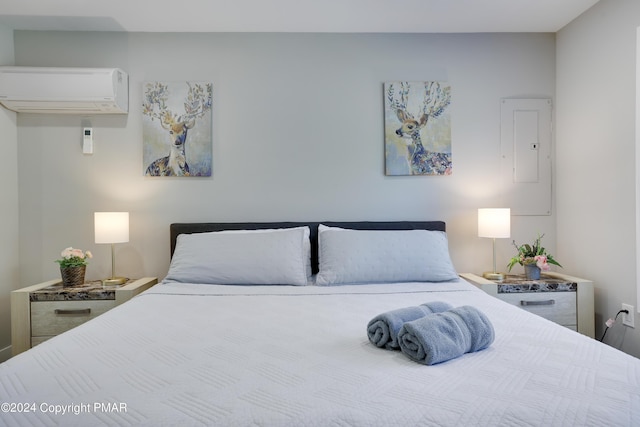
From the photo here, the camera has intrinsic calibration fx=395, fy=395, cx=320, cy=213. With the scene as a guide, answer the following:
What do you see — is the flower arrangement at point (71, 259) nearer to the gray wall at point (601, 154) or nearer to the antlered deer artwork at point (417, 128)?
the antlered deer artwork at point (417, 128)

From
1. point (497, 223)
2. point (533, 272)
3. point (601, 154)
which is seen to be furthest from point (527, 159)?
point (533, 272)

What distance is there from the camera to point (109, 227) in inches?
106

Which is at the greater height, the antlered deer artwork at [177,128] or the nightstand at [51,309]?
the antlered deer artwork at [177,128]

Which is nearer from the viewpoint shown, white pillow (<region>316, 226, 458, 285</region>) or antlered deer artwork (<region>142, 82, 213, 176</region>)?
white pillow (<region>316, 226, 458, 285</region>)

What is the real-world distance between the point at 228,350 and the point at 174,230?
1.79 m

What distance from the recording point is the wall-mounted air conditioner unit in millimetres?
2730

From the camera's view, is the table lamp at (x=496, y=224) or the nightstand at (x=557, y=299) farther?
the table lamp at (x=496, y=224)

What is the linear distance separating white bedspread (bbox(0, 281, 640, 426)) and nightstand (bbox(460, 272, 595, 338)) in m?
0.94

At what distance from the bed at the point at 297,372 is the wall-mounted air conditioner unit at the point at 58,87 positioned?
158 centimetres

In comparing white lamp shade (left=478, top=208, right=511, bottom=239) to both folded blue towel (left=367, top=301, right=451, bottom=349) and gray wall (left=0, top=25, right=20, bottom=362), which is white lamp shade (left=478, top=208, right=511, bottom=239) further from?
gray wall (left=0, top=25, right=20, bottom=362)

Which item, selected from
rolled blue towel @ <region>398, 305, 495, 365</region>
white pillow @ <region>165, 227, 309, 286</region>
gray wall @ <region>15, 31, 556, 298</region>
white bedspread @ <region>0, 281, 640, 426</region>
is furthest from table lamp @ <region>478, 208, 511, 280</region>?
rolled blue towel @ <region>398, 305, 495, 365</region>

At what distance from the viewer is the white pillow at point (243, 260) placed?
8.22 ft

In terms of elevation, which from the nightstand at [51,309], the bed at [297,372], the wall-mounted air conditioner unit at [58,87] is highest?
the wall-mounted air conditioner unit at [58,87]

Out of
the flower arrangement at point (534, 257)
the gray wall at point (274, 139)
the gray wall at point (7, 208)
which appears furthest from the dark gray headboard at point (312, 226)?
the gray wall at point (7, 208)
